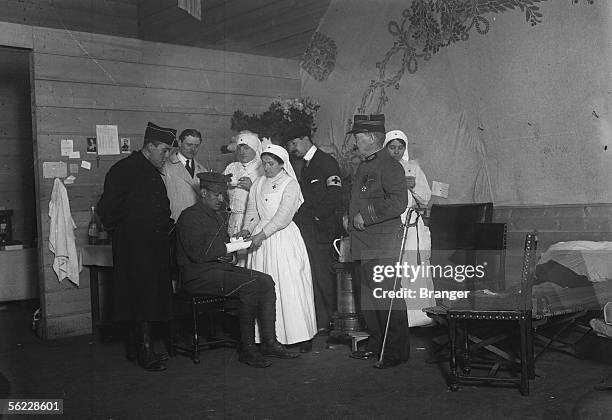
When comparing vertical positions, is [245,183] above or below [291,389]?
above

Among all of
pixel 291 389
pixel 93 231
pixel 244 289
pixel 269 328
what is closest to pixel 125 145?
pixel 93 231

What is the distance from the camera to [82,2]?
16.2 ft

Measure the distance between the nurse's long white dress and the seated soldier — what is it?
184 mm

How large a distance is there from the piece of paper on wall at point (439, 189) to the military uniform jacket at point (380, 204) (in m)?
1.04

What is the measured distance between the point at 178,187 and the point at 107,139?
2.94 feet

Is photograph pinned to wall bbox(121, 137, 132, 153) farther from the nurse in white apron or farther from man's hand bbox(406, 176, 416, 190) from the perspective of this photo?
man's hand bbox(406, 176, 416, 190)

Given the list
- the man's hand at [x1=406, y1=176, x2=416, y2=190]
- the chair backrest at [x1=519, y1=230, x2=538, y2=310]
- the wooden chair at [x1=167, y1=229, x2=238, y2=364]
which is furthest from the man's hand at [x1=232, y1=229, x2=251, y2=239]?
the chair backrest at [x1=519, y1=230, x2=538, y2=310]

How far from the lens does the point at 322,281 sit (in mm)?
4738

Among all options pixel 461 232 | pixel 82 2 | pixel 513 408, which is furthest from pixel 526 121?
pixel 82 2

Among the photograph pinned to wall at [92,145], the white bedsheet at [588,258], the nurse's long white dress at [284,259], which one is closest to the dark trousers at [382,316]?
the nurse's long white dress at [284,259]

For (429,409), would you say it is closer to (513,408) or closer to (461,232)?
(513,408)

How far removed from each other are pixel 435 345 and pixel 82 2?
3.46 m

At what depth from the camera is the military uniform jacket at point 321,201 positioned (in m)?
4.73

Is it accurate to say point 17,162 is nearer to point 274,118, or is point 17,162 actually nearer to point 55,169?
point 55,169
